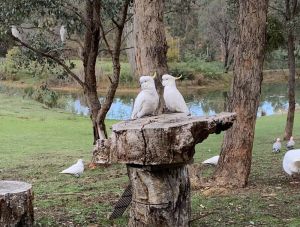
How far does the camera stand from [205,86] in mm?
35344

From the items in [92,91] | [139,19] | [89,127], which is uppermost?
[139,19]

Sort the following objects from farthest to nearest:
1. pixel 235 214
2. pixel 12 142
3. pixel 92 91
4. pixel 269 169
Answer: pixel 12 142
pixel 92 91
pixel 269 169
pixel 235 214

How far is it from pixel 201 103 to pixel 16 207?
22524 millimetres

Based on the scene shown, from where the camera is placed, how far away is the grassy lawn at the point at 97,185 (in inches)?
216

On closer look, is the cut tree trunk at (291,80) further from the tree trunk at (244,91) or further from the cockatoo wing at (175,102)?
the cockatoo wing at (175,102)

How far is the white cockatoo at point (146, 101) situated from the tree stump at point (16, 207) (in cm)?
127

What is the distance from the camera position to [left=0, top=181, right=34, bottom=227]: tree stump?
478 centimetres

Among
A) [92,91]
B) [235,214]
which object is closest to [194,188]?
[235,214]

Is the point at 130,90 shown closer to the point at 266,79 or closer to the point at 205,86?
the point at 205,86

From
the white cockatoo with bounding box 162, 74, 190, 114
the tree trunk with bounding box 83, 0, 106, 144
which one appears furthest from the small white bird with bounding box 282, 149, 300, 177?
the tree trunk with bounding box 83, 0, 106, 144

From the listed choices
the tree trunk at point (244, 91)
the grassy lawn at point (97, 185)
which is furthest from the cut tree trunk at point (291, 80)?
the tree trunk at point (244, 91)

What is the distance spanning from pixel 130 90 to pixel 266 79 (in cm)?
1092

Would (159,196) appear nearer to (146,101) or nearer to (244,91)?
(146,101)

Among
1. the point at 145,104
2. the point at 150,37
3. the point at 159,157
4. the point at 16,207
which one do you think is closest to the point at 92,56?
the point at 150,37
